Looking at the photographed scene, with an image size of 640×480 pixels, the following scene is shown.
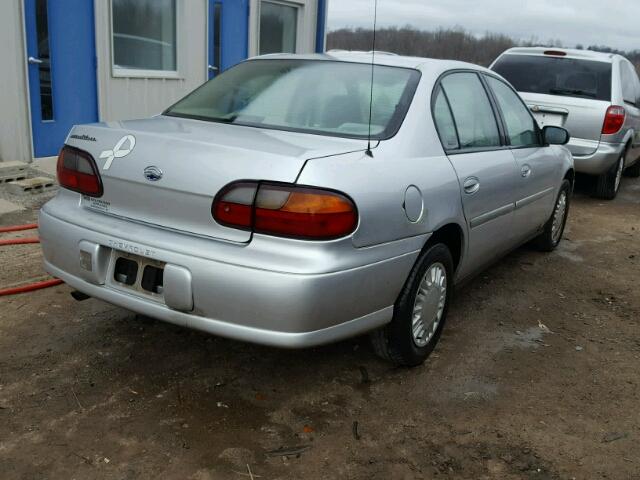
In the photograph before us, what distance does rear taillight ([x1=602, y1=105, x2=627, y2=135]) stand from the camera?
301 inches

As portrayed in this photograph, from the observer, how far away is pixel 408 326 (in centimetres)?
313

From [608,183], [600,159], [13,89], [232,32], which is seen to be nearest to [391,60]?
[13,89]

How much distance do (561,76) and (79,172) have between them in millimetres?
6662

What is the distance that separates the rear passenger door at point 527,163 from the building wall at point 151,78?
4.96 m

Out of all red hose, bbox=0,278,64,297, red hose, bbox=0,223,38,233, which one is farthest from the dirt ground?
red hose, bbox=0,223,38,233

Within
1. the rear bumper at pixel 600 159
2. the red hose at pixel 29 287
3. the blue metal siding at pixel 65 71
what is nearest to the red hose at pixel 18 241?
the red hose at pixel 29 287

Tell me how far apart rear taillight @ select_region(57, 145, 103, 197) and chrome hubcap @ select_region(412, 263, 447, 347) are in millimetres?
1583

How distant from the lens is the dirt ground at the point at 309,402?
257 cm

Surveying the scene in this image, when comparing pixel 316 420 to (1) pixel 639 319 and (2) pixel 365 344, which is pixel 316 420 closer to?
(2) pixel 365 344

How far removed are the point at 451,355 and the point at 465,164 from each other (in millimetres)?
1044

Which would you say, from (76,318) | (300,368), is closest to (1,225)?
(76,318)

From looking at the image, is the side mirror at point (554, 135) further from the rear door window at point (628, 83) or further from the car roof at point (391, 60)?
the rear door window at point (628, 83)

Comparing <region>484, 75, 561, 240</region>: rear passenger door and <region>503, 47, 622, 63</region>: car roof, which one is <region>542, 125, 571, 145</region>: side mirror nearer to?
<region>484, 75, 561, 240</region>: rear passenger door

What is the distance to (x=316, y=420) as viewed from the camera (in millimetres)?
2871
